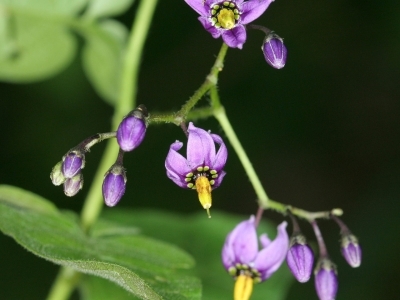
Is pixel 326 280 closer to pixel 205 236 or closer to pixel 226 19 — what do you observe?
pixel 226 19

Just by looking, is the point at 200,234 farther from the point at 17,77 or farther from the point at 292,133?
the point at 292,133

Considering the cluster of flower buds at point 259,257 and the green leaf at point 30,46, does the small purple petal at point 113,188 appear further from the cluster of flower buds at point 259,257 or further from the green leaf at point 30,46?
the green leaf at point 30,46

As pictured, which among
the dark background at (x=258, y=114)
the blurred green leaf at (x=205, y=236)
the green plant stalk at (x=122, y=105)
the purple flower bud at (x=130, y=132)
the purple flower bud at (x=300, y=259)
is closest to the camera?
the purple flower bud at (x=130, y=132)

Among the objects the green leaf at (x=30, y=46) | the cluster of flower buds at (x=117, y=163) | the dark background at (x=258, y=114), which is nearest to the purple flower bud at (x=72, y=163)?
the cluster of flower buds at (x=117, y=163)

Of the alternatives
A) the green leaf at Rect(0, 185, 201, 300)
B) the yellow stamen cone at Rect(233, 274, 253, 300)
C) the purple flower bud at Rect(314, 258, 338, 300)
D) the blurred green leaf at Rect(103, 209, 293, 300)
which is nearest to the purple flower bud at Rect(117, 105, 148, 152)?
the green leaf at Rect(0, 185, 201, 300)

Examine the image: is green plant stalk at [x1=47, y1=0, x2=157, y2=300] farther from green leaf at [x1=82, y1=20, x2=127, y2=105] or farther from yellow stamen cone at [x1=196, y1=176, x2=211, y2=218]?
yellow stamen cone at [x1=196, y1=176, x2=211, y2=218]

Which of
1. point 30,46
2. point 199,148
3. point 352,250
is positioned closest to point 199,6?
point 199,148
